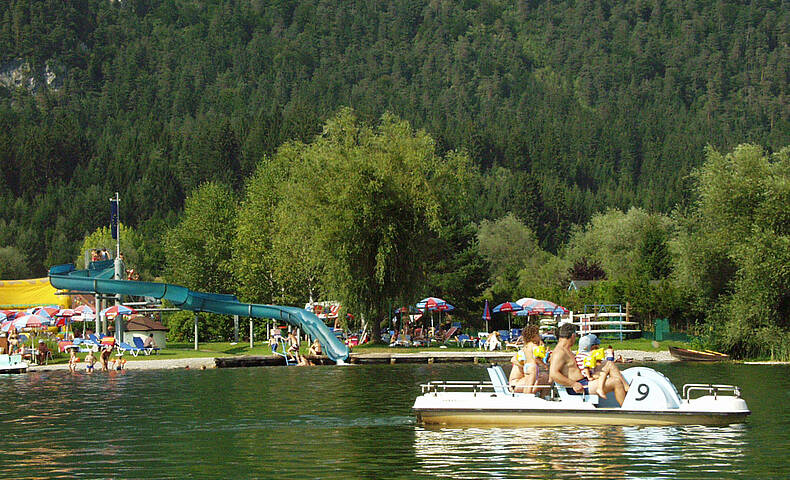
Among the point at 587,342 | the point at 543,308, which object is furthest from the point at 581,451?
the point at 543,308

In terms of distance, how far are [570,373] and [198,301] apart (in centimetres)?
3560

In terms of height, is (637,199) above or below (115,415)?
above

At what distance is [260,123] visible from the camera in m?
195

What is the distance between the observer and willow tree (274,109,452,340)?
209 feet

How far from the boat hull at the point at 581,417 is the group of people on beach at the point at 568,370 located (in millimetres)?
465

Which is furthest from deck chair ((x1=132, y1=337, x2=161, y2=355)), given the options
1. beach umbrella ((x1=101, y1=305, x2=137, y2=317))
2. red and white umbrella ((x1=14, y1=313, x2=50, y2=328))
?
red and white umbrella ((x1=14, y1=313, x2=50, y2=328))

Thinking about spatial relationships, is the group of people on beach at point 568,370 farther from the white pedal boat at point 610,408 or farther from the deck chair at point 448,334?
the deck chair at point 448,334

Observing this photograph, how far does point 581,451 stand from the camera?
21.9 m

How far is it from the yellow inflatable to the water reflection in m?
73.8

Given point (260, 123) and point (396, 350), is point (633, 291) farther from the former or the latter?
point (260, 123)

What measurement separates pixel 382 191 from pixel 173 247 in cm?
3807

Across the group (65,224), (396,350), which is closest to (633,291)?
(396,350)

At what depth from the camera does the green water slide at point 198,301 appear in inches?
2144

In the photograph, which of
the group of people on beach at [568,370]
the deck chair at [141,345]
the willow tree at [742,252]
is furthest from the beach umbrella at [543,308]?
the group of people on beach at [568,370]
